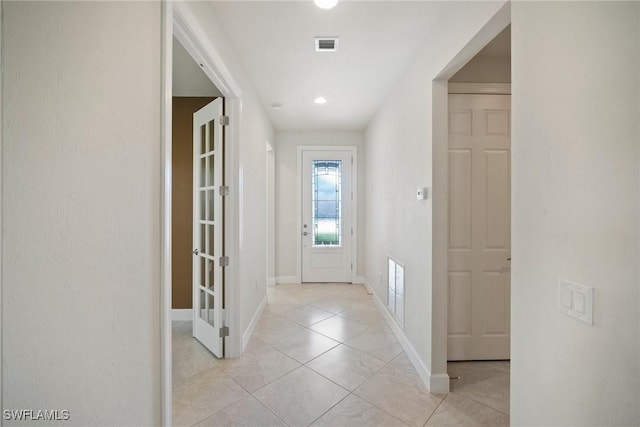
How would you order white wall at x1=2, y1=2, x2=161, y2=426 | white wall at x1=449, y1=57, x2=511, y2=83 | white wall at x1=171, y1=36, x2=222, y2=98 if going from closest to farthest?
white wall at x1=2, y1=2, x2=161, y2=426
white wall at x1=171, y1=36, x2=222, y2=98
white wall at x1=449, y1=57, x2=511, y2=83

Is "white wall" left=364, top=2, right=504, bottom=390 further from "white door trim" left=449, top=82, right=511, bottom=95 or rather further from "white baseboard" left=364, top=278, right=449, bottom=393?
"white door trim" left=449, top=82, right=511, bottom=95

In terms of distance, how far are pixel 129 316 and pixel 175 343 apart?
6.73 ft

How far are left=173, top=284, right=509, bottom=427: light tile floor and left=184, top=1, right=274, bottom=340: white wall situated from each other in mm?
478

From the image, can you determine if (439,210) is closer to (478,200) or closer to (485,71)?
(478,200)

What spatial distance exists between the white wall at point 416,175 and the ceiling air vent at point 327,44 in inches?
27.0

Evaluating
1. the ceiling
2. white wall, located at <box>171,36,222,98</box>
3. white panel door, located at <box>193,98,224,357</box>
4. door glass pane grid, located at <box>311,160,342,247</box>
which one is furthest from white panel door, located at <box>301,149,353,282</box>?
white panel door, located at <box>193,98,224,357</box>

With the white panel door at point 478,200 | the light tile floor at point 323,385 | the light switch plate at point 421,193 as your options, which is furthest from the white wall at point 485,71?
the light tile floor at point 323,385

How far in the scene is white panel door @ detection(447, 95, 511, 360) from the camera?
92.7 inches

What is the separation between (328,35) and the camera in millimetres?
2078

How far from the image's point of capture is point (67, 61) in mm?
814

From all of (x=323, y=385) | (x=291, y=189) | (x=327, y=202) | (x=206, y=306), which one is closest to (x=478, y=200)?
(x=323, y=385)

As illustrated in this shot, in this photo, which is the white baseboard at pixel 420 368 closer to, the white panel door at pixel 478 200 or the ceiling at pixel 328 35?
the white panel door at pixel 478 200

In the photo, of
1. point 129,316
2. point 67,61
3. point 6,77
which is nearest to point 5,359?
point 129,316

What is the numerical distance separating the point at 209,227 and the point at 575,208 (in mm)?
2526
